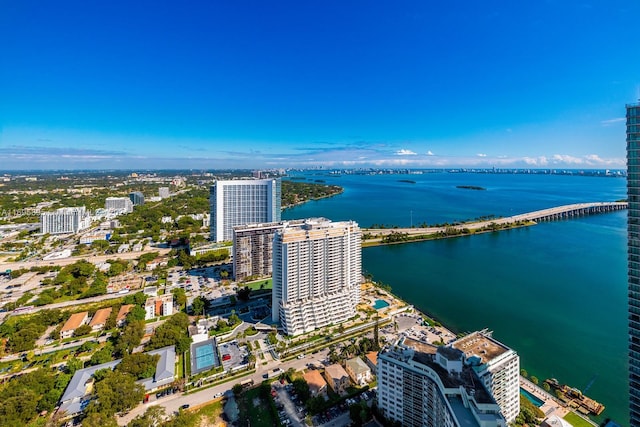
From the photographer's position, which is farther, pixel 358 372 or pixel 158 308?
pixel 158 308

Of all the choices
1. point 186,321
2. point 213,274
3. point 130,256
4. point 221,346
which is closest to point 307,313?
point 221,346

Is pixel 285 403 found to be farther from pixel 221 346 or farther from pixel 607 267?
pixel 607 267

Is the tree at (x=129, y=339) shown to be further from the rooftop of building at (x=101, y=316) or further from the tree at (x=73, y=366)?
the rooftop of building at (x=101, y=316)

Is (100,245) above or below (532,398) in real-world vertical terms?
above

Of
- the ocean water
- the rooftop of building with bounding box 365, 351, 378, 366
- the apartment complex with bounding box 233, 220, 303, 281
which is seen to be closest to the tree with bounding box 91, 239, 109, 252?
the apartment complex with bounding box 233, 220, 303, 281

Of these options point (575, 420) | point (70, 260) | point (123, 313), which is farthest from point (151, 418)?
point (70, 260)

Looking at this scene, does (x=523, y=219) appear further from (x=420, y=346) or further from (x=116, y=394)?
(x=116, y=394)
